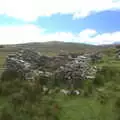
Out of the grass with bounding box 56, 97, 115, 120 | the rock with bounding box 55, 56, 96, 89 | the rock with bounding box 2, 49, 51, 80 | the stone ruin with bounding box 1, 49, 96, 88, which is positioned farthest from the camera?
the rock with bounding box 2, 49, 51, 80

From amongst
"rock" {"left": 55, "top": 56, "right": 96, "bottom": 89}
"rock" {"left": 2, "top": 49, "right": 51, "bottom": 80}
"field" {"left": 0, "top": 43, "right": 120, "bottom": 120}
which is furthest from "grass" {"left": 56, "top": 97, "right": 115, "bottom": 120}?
"rock" {"left": 2, "top": 49, "right": 51, "bottom": 80}

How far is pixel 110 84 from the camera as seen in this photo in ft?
80.9

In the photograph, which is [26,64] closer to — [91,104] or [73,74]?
[73,74]

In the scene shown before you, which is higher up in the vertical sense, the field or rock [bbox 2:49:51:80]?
rock [bbox 2:49:51:80]

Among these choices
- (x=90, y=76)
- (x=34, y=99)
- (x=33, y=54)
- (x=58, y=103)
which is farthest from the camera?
(x=33, y=54)

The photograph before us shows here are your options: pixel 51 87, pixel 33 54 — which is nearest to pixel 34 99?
pixel 51 87

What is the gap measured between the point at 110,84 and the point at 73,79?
294cm

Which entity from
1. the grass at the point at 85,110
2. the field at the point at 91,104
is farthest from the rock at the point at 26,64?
the grass at the point at 85,110

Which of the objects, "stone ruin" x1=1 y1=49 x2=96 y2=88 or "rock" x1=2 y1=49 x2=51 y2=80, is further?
"rock" x1=2 y1=49 x2=51 y2=80

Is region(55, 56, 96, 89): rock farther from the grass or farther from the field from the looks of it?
the grass

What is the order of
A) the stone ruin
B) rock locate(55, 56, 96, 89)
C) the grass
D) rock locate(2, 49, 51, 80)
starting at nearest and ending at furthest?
the grass, rock locate(55, 56, 96, 89), the stone ruin, rock locate(2, 49, 51, 80)

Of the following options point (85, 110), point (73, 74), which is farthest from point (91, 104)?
point (73, 74)

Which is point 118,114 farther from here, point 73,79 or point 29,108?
point 73,79

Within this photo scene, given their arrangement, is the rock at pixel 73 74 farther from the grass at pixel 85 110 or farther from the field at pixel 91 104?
the grass at pixel 85 110
